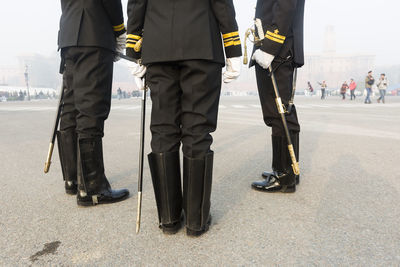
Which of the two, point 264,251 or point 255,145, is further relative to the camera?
point 255,145

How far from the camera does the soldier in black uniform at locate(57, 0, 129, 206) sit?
2.07m

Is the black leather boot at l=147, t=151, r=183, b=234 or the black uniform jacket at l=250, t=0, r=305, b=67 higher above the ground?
the black uniform jacket at l=250, t=0, r=305, b=67

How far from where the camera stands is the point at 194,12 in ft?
5.23

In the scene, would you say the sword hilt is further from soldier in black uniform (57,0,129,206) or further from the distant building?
the distant building

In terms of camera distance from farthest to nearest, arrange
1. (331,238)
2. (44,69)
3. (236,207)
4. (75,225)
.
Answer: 1. (44,69)
2. (236,207)
3. (75,225)
4. (331,238)

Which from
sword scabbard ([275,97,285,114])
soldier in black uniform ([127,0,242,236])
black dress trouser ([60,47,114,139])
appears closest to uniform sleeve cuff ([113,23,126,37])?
black dress trouser ([60,47,114,139])

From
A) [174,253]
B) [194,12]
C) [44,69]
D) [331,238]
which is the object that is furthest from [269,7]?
[44,69]

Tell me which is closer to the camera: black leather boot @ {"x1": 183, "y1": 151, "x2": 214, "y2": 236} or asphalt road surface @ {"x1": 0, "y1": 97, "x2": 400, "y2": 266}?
asphalt road surface @ {"x1": 0, "y1": 97, "x2": 400, "y2": 266}

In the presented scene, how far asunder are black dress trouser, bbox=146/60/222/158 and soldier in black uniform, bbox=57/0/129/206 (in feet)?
1.99

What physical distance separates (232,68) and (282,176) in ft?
3.54

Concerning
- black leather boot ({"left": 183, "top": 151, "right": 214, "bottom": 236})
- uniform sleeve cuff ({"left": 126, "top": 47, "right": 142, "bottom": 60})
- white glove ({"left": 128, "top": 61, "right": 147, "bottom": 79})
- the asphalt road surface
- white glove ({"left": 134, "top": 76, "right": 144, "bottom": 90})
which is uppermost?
uniform sleeve cuff ({"left": 126, "top": 47, "right": 142, "bottom": 60})

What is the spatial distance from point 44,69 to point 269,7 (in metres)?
145

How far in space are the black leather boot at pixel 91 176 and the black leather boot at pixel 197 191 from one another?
779 mm

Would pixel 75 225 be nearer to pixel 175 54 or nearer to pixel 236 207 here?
pixel 236 207
